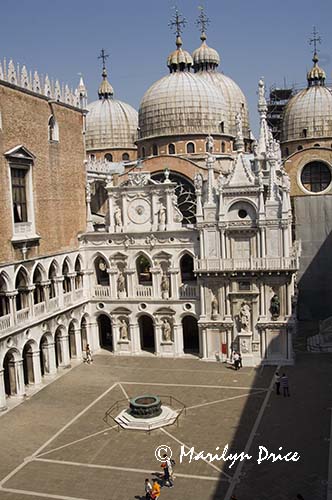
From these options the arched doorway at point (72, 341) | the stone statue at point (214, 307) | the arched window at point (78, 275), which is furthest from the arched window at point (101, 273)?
the stone statue at point (214, 307)

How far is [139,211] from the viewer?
119ft

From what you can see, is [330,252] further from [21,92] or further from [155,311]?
[21,92]

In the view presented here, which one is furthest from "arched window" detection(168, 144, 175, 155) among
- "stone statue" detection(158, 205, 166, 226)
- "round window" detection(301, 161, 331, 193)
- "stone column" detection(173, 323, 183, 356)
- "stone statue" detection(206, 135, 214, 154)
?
"stone column" detection(173, 323, 183, 356)

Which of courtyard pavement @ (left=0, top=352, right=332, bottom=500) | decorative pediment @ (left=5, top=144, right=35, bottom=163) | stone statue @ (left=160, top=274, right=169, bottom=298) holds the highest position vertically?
decorative pediment @ (left=5, top=144, right=35, bottom=163)

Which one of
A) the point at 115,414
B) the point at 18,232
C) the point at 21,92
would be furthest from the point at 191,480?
the point at 21,92

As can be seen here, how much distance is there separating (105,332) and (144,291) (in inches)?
216

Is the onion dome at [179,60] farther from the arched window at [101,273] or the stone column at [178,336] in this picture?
the stone column at [178,336]

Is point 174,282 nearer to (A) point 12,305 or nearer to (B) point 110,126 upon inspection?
(A) point 12,305

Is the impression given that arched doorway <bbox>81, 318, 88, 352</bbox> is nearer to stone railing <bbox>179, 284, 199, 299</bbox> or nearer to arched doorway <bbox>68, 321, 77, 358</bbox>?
arched doorway <bbox>68, 321, 77, 358</bbox>

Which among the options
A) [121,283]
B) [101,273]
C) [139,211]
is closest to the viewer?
[139,211]

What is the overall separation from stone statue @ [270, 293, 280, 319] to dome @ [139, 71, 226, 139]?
60.4 ft

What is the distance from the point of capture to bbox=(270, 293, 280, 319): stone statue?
109 ft

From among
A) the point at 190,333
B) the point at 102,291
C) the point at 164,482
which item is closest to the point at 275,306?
the point at 190,333

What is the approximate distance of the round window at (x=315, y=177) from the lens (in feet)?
158
